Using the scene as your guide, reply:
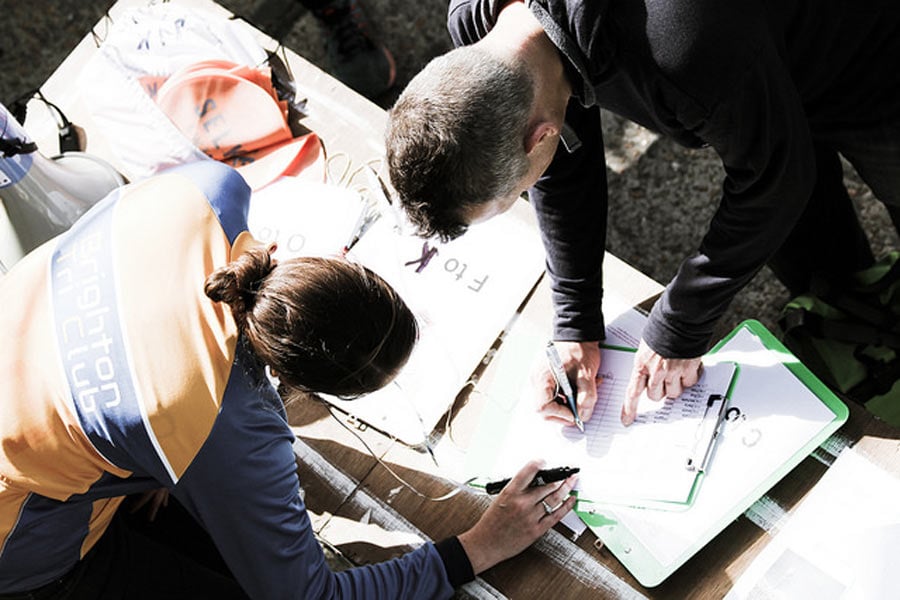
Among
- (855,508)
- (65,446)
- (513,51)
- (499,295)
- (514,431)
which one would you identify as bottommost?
(855,508)

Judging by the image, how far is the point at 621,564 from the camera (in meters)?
1.37

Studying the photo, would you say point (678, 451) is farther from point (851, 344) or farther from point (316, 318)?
point (316, 318)

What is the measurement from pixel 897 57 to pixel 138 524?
4.89 ft

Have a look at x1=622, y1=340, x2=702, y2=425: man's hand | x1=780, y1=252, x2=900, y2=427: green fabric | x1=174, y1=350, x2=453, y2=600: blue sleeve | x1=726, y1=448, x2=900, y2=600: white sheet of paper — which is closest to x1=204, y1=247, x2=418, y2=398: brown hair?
x1=174, y1=350, x2=453, y2=600: blue sleeve

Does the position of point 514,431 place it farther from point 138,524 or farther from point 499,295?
point 138,524

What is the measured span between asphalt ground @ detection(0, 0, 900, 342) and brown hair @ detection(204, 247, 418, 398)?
63 cm

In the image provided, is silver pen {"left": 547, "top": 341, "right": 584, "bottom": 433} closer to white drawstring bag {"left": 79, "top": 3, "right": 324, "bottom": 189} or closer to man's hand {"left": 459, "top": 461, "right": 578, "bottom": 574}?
man's hand {"left": 459, "top": 461, "right": 578, "bottom": 574}

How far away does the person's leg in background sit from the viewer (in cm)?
176

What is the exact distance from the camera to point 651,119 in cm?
131

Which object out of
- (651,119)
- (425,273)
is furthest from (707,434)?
(425,273)

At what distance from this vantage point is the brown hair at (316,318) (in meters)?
1.20

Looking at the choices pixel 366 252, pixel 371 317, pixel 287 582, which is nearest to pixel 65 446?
pixel 287 582

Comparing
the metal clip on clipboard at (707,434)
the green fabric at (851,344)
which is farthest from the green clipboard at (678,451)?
the green fabric at (851,344)

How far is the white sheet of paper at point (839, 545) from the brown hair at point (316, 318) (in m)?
0.62
